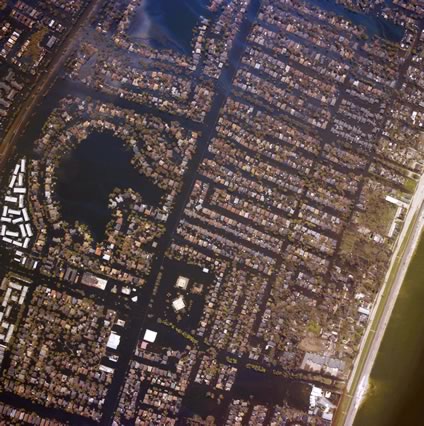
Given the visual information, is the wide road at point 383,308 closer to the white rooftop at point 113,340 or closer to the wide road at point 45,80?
the white rooftop at point 113,340

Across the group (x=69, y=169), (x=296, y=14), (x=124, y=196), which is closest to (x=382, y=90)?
(x=296, y=14)

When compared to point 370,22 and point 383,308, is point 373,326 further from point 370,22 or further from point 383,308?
point 370,22

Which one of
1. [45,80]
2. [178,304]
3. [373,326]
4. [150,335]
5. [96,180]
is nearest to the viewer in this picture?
[150,335]

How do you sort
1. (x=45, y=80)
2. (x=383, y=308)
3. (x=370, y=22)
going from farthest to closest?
(x=370, y=22), (x=383, y=308), (x=45, y=80)

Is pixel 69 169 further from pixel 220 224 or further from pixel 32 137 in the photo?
pixel 220 224

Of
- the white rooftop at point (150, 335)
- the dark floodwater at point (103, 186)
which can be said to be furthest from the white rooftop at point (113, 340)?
the white rooftop at point (150, 335)

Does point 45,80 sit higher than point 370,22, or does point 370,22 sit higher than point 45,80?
point 370,22

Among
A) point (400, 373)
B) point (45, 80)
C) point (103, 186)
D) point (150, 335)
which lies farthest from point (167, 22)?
point (400, 373)

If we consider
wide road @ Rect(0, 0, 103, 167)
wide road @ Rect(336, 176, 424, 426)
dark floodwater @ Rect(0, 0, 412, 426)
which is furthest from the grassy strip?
wide road @ Rect(0, 0, 103, 167)
